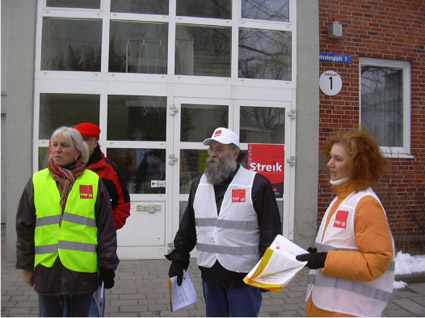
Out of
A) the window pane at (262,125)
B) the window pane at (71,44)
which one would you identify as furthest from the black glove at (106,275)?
the window pane at (71,44)

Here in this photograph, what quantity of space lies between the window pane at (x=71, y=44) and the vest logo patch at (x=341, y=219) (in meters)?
4.88

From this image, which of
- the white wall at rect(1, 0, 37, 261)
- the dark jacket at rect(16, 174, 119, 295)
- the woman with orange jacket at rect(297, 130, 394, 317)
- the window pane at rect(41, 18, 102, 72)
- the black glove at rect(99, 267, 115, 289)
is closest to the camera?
the woman with orange jacket at rect(297, 130, 394, 317)

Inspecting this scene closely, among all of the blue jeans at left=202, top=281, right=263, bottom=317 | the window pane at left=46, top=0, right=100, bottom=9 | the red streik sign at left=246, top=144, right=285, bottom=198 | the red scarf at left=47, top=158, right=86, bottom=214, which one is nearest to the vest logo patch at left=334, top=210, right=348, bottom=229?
the blue jeans at left=202, top=281, right=263, bottom=317

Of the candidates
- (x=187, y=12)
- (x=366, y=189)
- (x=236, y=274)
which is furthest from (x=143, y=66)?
(x=366, y=189)

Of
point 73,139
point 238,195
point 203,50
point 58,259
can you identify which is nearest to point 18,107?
point 203,50

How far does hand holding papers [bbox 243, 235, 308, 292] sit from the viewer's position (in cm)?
214

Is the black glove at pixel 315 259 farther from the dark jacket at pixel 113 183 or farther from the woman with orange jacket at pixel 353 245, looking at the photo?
the dark jacket at pixel 113 183

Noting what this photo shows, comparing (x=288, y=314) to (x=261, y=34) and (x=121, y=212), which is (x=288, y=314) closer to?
(x=121, y=212)

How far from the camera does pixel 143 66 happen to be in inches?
243

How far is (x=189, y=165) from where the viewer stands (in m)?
6.19

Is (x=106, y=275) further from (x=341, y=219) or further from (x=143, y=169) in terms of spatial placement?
(x=143, y=169)

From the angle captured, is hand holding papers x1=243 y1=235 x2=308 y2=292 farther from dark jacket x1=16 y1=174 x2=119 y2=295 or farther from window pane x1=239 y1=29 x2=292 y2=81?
window pane x1=239 y1=29 x2=292 y2=81

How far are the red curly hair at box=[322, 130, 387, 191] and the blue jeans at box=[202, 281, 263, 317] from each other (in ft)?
3.68

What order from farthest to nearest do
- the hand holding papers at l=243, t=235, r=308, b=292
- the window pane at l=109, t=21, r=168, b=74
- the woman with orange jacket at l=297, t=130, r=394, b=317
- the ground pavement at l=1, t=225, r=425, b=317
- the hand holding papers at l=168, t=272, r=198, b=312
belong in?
1. the window pane at l=109, t=21, r=168, b=74
2. the ground pavement at l=1, t=225, r=425, b=317
3. the hand holding papers at l=168, t=272, r=198, b=312
4. the hand holding papers at l=243, t=235, r=308, b=292
5. the woman with orange jacket at l=297, t=130, r=394, b=317
